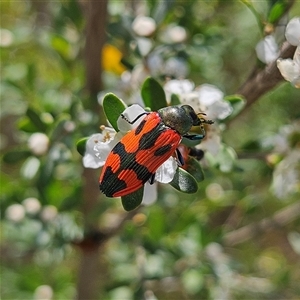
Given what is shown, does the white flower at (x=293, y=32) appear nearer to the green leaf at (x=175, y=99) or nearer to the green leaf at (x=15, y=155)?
the green leaf at (x=175, y=99)

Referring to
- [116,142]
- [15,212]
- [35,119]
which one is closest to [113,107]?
[116,142]

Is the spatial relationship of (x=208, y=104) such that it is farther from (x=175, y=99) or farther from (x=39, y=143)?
(x=39, y=143)

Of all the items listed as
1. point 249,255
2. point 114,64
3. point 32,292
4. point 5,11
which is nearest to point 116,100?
point 114,64

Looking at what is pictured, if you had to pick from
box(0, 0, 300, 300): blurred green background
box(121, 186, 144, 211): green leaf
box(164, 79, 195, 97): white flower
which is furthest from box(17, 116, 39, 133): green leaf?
box(121, 186, 144, 211): green leaf

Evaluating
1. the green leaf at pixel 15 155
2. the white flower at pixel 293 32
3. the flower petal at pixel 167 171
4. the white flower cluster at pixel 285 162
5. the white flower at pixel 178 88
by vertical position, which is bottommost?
the green leaf at pixel 15 155

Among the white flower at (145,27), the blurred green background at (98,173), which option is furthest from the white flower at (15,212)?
the white flower at (145,27)

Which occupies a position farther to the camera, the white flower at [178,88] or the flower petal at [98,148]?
the white flower at [178,88]

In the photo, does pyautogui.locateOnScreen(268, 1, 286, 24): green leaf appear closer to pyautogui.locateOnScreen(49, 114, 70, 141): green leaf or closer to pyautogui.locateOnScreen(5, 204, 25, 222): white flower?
pyautogui.locateOnScreen(49, 114, 70, 141): green leaf
